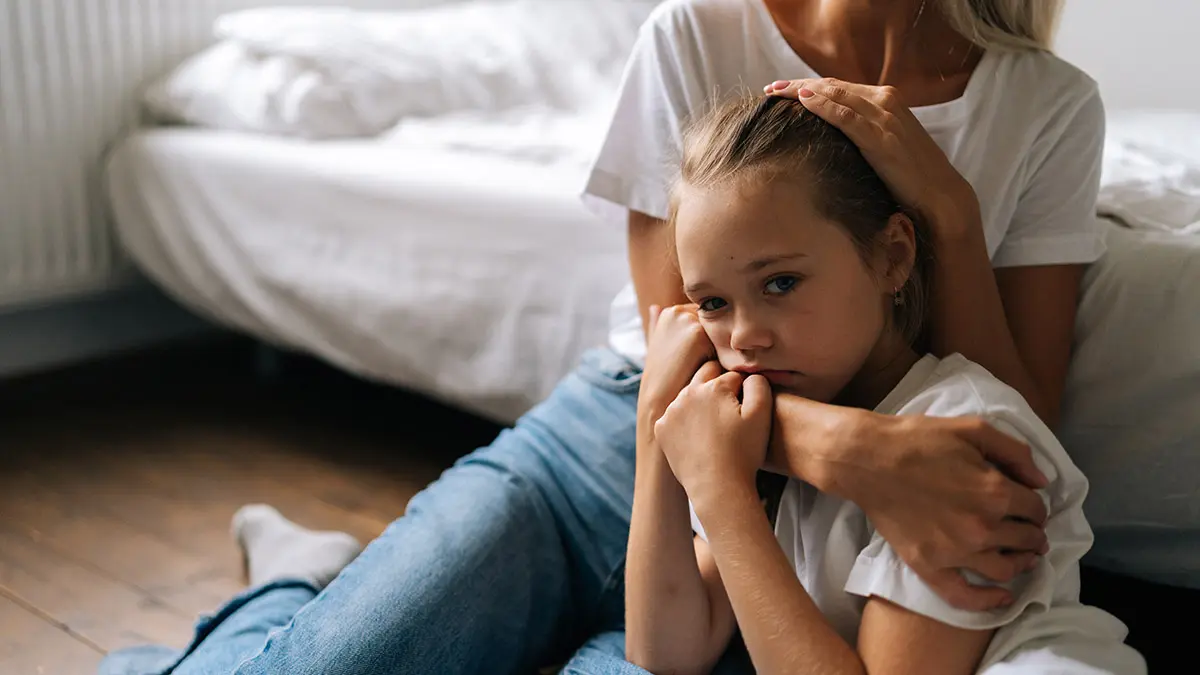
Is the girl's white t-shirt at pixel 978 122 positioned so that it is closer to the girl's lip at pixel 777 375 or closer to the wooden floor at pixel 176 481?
the girl's lip at pixel 777 375

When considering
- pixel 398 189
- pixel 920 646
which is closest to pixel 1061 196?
pixel 920 646

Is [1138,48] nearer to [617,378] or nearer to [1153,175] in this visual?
[1153,175]

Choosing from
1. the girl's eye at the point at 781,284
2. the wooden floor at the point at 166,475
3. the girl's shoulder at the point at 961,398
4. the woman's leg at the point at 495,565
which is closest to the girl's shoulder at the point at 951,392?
the girl's shoulder at the point at 961,398

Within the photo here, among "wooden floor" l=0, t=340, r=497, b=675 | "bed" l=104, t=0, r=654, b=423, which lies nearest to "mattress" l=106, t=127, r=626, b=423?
"bed" l=104, t=0, r=654, b=423

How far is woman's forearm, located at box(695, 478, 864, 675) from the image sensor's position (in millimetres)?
681

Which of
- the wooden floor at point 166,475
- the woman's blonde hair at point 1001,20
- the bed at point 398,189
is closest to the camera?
the woman's blonde hair at point 1001,20

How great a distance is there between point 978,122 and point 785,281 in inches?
11.1

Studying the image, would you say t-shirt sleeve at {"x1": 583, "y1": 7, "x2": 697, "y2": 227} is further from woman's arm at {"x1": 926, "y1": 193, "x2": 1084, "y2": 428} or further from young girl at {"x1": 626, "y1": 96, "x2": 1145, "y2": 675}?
woman's arm at {"x1": 926, "y1": 193, "x2": 1084, "y2": 428}

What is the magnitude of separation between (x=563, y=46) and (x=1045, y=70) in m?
1.16

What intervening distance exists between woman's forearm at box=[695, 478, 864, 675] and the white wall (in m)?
1.39

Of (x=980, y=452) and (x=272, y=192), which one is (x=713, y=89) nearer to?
(x=980, y=452)

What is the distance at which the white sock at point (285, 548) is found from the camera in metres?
1.14

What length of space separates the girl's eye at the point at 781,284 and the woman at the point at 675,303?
0.08m

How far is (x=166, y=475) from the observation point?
1.64m
